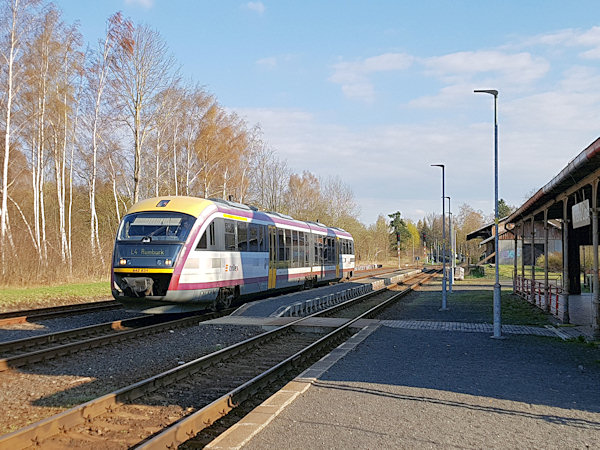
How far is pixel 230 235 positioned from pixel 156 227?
2.70 meters

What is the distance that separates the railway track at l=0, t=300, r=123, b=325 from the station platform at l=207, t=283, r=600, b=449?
8287 millimetres

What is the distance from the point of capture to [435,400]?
7379mm

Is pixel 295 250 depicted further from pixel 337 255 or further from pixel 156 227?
pixel 156 227

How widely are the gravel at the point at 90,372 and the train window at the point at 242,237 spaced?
4835 millimetres

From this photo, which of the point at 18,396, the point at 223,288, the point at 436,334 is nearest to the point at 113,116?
the point at 223,288

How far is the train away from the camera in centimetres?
1462

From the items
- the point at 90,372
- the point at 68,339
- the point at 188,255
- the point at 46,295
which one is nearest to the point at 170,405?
the point at 90,372

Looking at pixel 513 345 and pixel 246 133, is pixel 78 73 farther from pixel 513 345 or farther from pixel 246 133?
pixel 513 345

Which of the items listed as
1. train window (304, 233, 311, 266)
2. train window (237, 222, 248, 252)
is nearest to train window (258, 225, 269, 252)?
train window (237, 222, 248, 252)

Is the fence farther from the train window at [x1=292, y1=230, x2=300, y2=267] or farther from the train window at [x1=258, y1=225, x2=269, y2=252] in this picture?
the train window at [x1=258, y1=225, x2=269, y2=252]

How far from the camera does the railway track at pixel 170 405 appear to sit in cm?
603

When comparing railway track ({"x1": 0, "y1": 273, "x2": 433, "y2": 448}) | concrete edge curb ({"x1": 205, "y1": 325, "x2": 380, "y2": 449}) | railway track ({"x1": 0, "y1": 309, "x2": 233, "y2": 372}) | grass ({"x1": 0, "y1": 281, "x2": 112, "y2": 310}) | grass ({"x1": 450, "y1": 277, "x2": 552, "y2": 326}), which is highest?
grass ({"x1": 0, "y1": 281, "x2": 112, "y2": 310})

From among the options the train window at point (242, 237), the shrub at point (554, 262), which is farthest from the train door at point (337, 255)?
the shrub at point (554, 262)

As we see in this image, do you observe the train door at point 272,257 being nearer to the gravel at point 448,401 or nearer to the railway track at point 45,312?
the railway track at point 45,312
